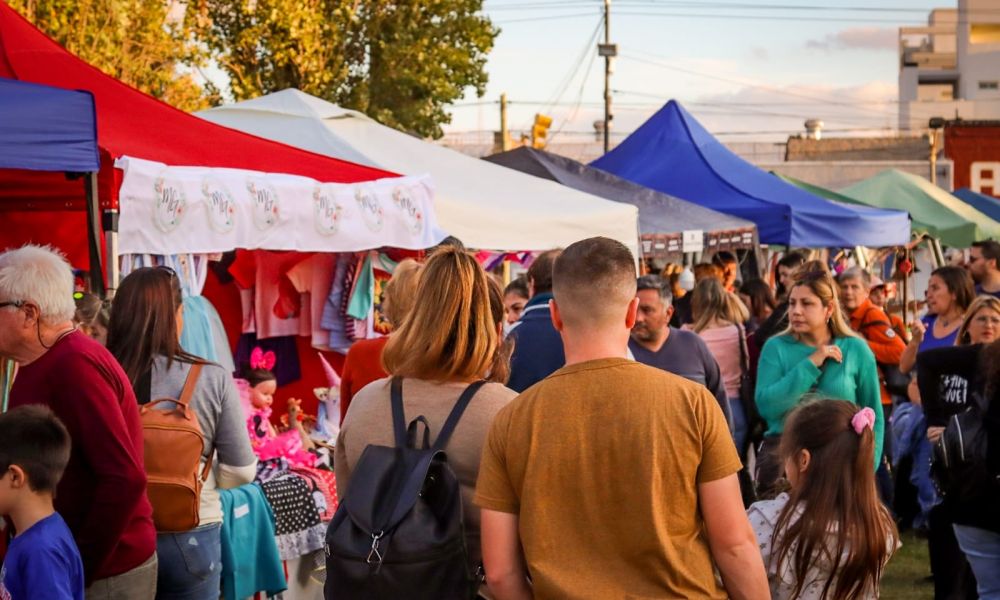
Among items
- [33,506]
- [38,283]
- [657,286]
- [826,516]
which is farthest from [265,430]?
[826,516]

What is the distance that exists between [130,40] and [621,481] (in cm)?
1949

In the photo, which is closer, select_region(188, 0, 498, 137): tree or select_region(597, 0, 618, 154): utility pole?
select_region(188, 0, 498, 137): tree

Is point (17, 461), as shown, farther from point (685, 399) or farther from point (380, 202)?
point (380, 202)

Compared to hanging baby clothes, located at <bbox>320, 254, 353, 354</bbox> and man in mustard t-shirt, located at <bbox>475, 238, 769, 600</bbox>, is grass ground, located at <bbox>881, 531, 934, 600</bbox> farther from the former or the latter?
man in mustard t-shirt, located at <bbox>475, 238, 769, 600</bbox>

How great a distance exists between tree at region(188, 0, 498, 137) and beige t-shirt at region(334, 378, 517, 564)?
18754mm

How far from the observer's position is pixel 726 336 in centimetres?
819

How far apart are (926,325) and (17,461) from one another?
577 cm

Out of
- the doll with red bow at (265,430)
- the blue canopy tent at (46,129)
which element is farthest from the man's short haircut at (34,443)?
the doll with red bow at (265,430)

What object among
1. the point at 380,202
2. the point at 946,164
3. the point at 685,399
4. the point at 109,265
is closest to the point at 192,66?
the point at 380,202

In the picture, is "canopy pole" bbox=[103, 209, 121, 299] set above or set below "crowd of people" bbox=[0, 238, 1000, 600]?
above

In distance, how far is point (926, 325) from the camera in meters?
7.63

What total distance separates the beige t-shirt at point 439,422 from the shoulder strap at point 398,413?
0.5 inches

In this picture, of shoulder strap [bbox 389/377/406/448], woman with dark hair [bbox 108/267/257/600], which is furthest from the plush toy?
shoulder strap [bbox 389/377/406/448]

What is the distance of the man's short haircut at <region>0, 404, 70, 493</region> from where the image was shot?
342cm
